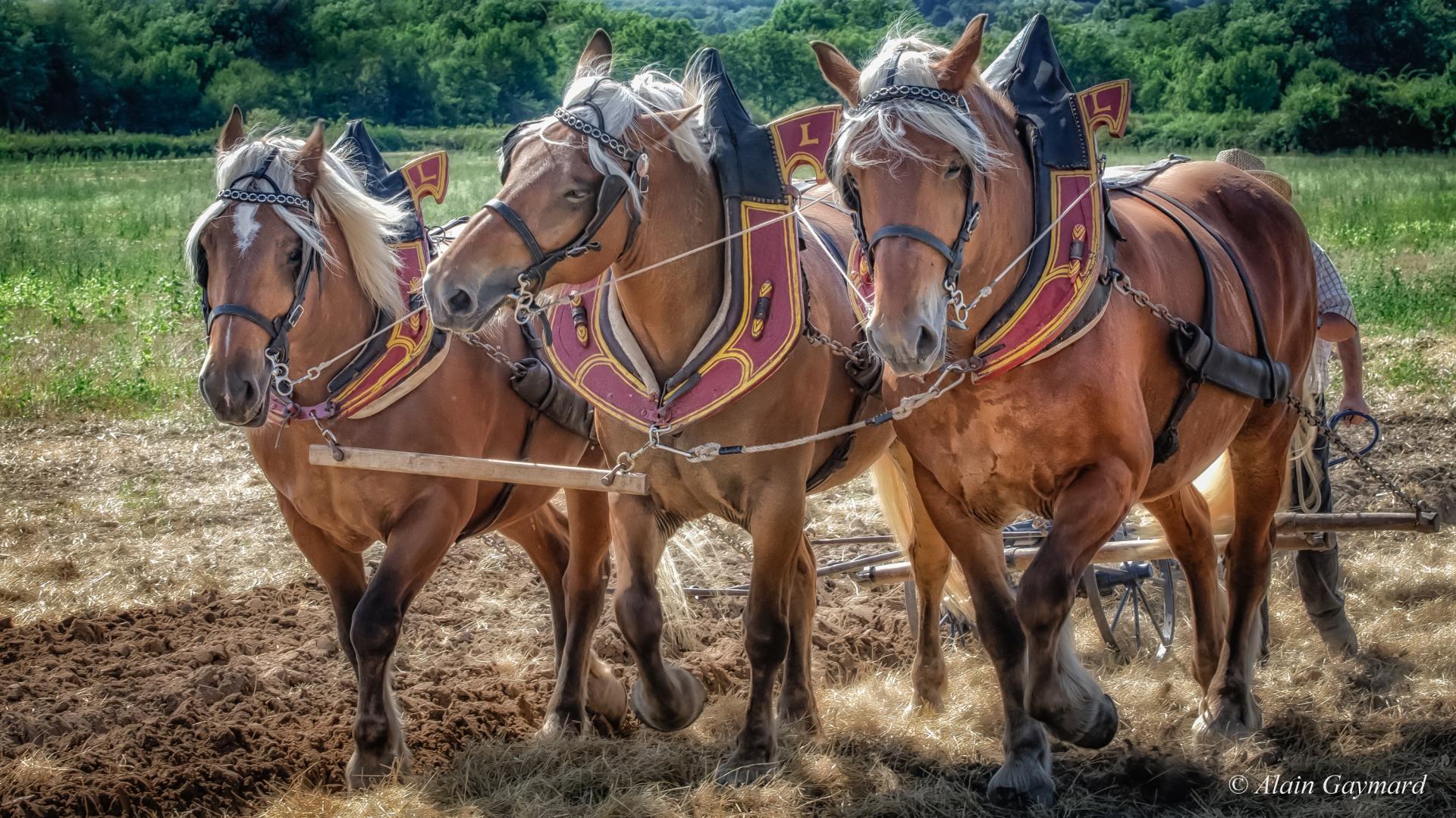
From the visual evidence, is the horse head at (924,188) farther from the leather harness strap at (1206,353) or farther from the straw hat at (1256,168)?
the straw hat at (1256,168)

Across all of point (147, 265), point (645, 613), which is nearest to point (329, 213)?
point (645, 613)

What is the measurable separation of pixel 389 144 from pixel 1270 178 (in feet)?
83.7

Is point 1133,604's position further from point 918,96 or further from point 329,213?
point 329,213

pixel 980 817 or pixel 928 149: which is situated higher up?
pixel 928 149

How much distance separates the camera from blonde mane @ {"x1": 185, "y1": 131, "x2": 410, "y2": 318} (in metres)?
3.86

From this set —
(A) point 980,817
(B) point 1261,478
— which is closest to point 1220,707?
(B) point 1261,478

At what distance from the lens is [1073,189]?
11.6ft

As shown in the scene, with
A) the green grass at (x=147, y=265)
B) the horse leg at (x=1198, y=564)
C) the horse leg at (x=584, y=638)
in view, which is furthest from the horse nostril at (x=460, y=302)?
the green grass at (x=147, y=265)

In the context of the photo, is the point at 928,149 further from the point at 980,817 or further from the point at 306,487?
the point at 306,487

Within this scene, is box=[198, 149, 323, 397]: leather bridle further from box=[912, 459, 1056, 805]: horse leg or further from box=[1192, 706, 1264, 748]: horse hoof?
box=[1192, 706, 1264, 748]: horse hoof

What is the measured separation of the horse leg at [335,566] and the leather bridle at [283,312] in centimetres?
61

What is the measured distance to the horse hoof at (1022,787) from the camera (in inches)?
146

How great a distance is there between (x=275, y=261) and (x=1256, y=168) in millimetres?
4273

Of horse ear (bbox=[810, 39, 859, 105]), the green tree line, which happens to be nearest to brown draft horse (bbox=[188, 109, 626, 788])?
horse ear (bbox=[810, 39, 859, 105])
